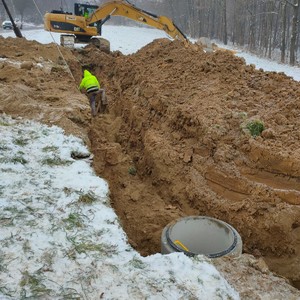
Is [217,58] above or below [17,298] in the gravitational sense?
above

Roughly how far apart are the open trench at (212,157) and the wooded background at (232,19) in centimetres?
1646

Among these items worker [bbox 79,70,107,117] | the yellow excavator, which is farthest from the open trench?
the yellow excavator

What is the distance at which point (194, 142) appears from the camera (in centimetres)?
608

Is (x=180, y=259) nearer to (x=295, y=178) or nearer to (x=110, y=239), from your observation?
(x=110, y=239)

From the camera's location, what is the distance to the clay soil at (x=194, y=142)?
481 cm

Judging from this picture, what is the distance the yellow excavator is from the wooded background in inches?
444

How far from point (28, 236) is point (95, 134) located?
13.5ft

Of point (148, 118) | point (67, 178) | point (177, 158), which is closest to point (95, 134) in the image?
point (148, 118)

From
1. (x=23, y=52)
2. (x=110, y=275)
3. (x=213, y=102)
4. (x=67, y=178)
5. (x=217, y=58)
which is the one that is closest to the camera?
(x=110, y=275)

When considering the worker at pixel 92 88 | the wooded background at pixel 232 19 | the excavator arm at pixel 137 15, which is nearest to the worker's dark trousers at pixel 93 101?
the worker at pixel 92 88

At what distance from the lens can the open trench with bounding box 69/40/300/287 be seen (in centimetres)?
477

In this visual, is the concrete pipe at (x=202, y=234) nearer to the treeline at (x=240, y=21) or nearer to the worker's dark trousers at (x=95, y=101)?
the worker's dark trousers at (x=95, y=101)

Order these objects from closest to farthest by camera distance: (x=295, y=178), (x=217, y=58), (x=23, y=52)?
1. (x=295, y=178)
2. (x=217, y=58)
3. (x=23, y=52)

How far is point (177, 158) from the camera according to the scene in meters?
5.93
